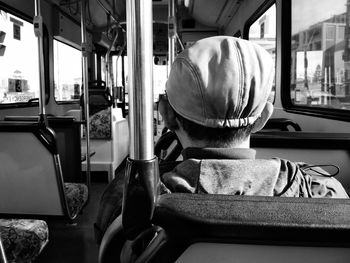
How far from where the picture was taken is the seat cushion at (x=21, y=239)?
139cm

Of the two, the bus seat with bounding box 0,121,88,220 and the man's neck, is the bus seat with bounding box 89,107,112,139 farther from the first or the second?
the man's neck

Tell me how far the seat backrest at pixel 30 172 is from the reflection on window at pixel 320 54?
1.93 m

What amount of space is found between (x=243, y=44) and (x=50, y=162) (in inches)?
81.8

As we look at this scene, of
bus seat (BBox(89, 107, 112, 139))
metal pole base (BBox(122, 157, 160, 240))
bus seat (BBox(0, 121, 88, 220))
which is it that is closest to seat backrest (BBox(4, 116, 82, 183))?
bus seat (BBox(0, 121, 88, 220))

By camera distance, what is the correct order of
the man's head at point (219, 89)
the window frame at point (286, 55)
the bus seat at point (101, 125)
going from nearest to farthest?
the man's head at point (219, 89), the window frame at point (286, 55), the bus seat at point (101, 125)

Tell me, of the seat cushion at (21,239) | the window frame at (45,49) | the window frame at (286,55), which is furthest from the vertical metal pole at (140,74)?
the window frame at (45,49)

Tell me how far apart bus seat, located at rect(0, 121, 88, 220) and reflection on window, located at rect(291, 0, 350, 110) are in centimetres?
193

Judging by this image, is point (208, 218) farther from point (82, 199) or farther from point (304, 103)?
point (304, 103)

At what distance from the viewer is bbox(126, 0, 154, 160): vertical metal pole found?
45 centimetres

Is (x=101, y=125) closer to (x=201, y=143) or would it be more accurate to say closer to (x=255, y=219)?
(x=201, y=143)

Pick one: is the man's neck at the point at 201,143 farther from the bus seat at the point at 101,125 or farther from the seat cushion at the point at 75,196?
the bus seat at the point at 101,125

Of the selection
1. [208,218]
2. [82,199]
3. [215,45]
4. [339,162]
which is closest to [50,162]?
[82,199]

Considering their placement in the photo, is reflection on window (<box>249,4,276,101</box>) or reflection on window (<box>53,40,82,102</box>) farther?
reflection on window (<box>53,40,82,102</box>)

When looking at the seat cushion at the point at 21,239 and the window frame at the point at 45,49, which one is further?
the window frame at the point at 45,49
